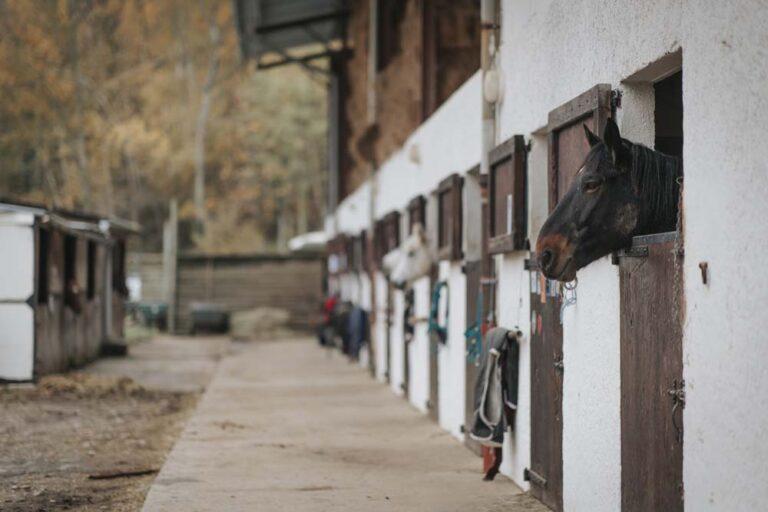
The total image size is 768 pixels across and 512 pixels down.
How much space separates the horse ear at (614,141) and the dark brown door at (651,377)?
1.25ft

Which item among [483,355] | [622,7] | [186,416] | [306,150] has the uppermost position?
[306,150]

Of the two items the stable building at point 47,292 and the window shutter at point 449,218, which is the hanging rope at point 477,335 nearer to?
the window shutter at point 449,218

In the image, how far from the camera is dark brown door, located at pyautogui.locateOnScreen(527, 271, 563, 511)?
6926 millimetres

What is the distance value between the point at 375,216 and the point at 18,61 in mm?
27185

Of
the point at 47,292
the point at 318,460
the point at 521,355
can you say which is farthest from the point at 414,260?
the point at 47,292

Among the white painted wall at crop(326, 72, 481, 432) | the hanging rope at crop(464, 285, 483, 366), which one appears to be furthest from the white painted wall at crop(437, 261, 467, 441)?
the hanging rope at crop(464, 285, 483, 366)

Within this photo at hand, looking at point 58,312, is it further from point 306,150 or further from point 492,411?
point 306,150

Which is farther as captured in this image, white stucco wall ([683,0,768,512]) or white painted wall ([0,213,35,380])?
white painted wall ([0,213,35,380])

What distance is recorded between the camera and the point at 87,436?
425 inches

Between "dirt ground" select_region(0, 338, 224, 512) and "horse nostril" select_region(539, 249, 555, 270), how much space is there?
314 centimetres

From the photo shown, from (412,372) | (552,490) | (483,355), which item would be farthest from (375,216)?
(552,490)

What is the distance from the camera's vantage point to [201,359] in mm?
21734

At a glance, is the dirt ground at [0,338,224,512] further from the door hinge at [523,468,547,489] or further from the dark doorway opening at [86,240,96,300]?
the door hinge at [523,468,547,489]

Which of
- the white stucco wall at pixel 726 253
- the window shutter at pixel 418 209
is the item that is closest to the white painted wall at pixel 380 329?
the window shutter at pixel 418 209
